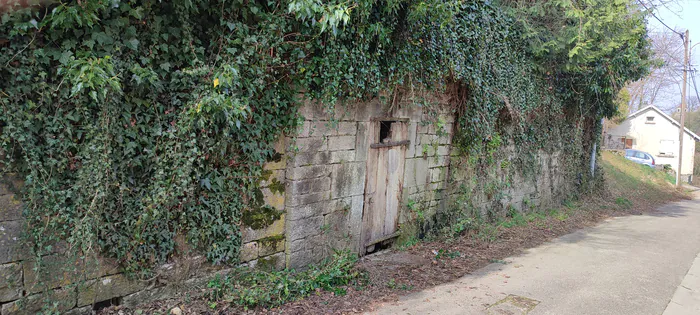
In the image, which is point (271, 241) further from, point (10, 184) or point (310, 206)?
point (10, 184)

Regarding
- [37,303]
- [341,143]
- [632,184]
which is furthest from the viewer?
[632,184]

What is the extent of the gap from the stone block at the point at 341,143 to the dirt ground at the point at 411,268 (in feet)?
5.08

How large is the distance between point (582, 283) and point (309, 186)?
149 inches

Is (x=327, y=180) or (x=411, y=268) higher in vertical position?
(x=327, y=180)

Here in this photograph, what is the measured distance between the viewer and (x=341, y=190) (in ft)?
19.1

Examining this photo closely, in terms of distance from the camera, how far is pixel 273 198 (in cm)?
505

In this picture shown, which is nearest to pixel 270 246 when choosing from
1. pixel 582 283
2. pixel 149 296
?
pixel 149 296

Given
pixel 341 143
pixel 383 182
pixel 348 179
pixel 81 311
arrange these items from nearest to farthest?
pixel 81 311 < pixel 341 143 < pixel 348 179 < pixel 383 182

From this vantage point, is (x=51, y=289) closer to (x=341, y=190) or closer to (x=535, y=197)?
(x=341, y=190)

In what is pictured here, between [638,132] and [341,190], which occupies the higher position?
[638,132]

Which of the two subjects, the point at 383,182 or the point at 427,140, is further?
the point at 427,140

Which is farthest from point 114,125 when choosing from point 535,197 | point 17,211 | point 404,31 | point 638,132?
point 638,132

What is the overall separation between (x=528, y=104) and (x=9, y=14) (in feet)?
29.2

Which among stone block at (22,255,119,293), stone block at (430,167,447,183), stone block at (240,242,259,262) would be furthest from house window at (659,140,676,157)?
stone block at (22,255,119,293)
